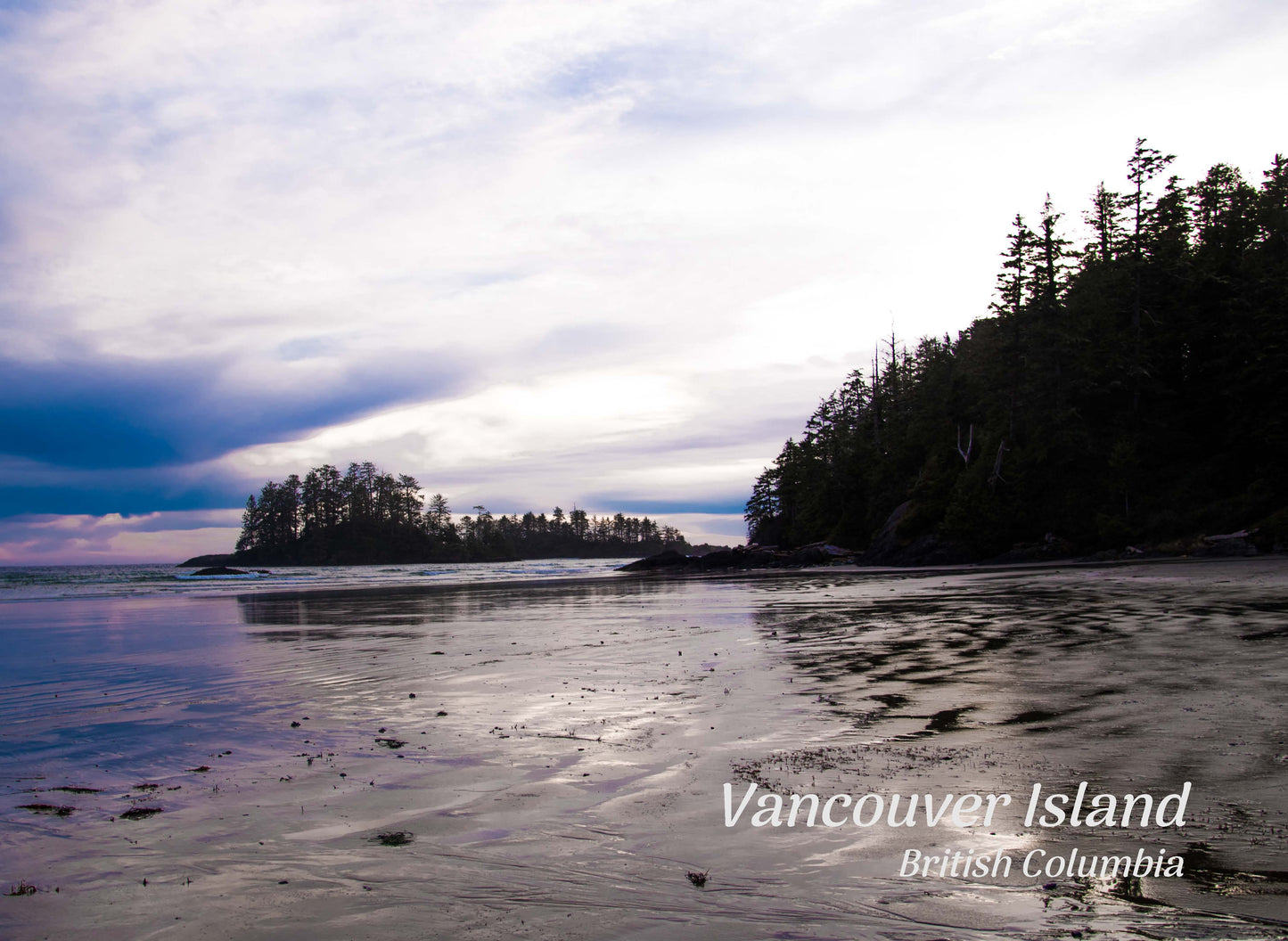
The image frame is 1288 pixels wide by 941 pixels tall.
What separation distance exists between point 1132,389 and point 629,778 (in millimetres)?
54834

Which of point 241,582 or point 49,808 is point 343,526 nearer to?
point 241,582

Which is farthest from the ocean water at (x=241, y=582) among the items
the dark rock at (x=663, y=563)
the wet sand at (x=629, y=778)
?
the wet sand at (x=629, y=778)

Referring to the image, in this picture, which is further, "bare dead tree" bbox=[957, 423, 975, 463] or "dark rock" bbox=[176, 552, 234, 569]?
"dark rock" bbox=[176, 552, 234, 569]

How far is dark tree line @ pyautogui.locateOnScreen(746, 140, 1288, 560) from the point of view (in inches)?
1736

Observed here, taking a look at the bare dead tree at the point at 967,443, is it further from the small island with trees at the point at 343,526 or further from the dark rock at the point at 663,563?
the small island with trees at the point at 343,526

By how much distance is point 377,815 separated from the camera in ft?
18.1

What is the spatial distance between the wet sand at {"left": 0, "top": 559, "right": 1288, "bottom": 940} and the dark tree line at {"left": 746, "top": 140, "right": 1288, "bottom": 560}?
36.4 meters

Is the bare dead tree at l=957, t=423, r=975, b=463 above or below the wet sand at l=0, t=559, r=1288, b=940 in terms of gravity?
above

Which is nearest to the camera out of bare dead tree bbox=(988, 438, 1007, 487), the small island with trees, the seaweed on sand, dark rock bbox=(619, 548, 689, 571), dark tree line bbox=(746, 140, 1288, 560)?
the seaweed on sand

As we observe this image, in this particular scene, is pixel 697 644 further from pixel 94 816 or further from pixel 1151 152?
pixel 1151 152

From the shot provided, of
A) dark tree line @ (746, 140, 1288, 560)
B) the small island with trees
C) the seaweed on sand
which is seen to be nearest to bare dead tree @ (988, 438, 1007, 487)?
dark tree line @ (746, 140, 1288, 560)

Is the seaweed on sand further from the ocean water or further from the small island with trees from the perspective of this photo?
the small island with trees

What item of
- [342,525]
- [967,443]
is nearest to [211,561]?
[342,525]

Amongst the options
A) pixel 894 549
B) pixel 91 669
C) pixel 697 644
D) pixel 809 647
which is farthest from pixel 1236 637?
pixel 894 549
